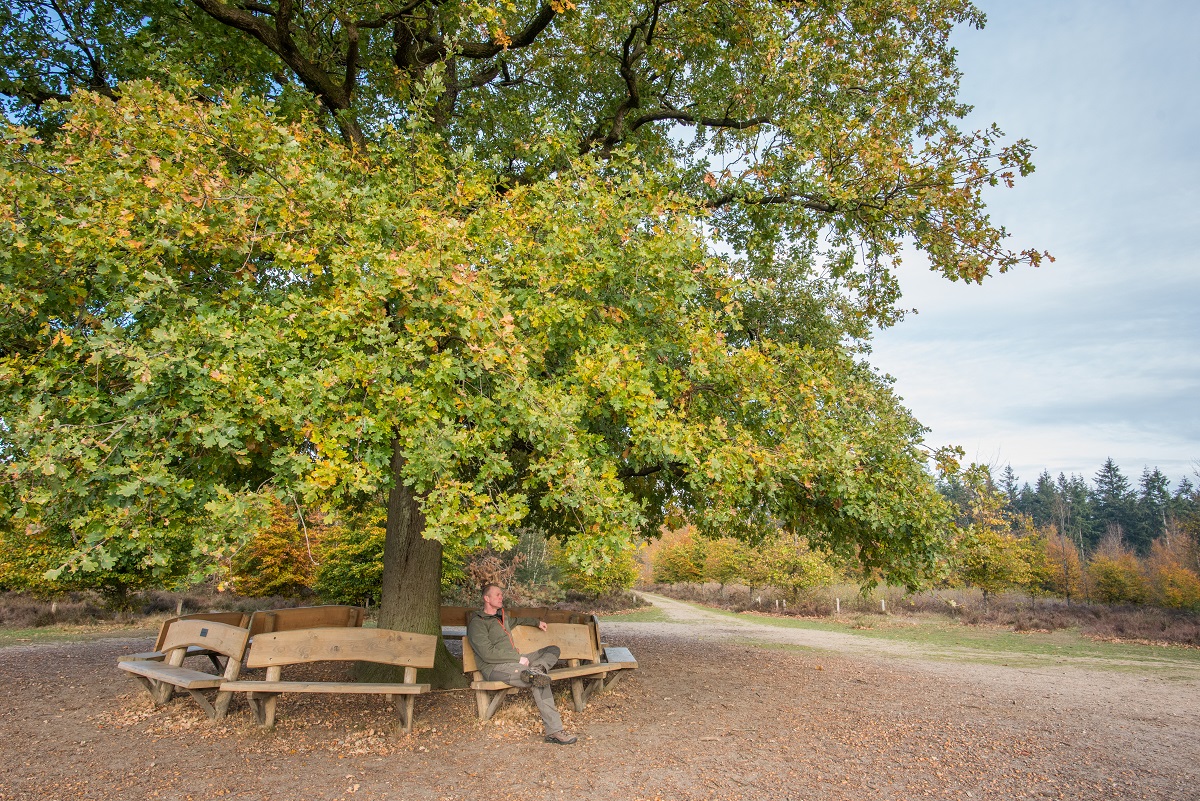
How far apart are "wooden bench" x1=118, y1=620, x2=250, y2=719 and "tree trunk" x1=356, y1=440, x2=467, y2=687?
167 centimetres

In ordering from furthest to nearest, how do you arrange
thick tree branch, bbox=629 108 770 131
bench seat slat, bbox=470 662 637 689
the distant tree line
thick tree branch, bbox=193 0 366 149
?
the distant tree line, thick tree branch, bbox=629 108 770 131, thick tree branch, bbox=193 0 366 149, bench seat slat, bbox=470 662 637 689

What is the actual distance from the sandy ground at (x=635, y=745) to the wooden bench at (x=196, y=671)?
0.18m

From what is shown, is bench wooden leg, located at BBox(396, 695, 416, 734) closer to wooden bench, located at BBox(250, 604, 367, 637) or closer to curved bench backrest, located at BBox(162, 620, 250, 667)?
curved bench backrest, located at BBox(162, 620, 250, 667)

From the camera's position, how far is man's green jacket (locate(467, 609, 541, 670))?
5922mm

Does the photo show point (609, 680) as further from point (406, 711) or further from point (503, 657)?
point (406, 711)

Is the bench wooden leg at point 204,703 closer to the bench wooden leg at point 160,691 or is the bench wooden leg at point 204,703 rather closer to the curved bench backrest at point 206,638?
the curved bench backrest at point 206,638

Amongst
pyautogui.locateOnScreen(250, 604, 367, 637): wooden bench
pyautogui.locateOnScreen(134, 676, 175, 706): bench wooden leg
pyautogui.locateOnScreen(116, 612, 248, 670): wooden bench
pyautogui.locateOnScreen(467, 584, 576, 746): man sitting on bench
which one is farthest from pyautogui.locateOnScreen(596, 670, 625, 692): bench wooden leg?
pyautogui.locateOnScreen(134, 676, 175, 706): bench wooden leg

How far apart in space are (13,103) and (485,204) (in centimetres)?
621

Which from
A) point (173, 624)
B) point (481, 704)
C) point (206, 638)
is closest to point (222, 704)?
point (206, 638)

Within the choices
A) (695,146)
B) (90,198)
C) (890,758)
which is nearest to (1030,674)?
(890,758)

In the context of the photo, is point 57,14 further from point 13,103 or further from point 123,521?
point 123,521

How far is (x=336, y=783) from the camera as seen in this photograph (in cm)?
466

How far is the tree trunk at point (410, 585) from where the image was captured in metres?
7.43

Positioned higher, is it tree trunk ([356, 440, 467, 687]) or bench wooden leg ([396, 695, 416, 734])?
tree trunk ([356, 440, 467, 687])
